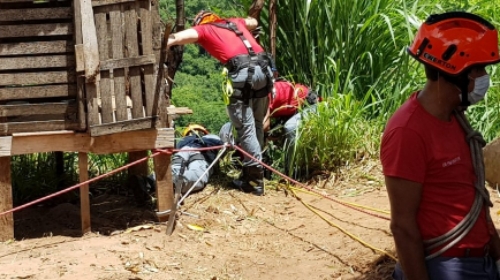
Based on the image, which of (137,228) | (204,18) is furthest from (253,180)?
(204,18)

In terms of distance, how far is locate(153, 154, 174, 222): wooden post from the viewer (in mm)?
6359

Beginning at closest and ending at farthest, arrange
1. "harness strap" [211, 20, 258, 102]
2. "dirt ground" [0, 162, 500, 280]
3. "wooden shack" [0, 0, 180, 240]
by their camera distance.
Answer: "dirt ground" [0, 162, 500, 280] < "wooden shack" [0, 0, 180, 240] < "harness strap" [211, 20, 258, 102]

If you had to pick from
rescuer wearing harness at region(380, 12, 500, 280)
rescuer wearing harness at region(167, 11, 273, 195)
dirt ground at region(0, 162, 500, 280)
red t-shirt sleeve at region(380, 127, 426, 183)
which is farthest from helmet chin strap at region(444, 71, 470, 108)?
rescuer wearing harness at region(167, 11, 273, 195)

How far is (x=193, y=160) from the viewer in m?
7.34

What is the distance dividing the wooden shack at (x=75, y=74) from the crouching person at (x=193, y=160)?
2.67 feet

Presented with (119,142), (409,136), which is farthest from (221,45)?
(409,136)

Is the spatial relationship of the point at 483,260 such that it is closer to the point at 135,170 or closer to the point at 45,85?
the point at 45,85

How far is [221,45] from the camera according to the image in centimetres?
702

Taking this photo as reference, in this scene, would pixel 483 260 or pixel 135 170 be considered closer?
pixel 483 260

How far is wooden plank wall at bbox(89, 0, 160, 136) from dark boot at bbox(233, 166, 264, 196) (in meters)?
1.41

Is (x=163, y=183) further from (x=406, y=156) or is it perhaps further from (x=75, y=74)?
(x=406, y=156)

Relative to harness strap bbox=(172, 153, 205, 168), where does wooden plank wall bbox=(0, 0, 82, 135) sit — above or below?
above

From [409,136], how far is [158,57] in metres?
3.68

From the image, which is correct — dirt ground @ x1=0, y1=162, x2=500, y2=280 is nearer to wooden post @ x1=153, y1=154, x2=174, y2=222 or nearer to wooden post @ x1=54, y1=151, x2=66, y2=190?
wooden post @ x1=153, y1=154, x2=174, y2=222
